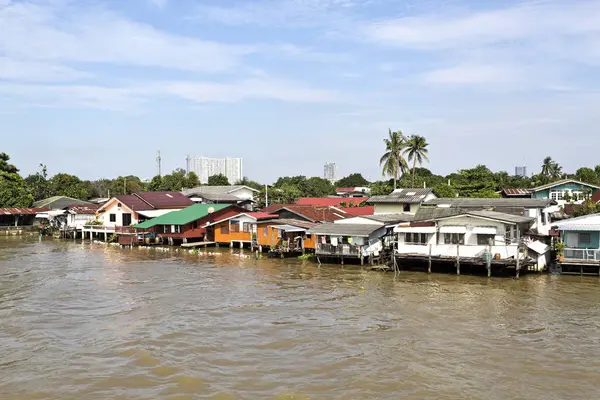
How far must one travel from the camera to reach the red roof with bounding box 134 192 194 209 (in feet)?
177

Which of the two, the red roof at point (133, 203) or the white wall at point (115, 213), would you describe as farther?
the red roof at point (133, 203)

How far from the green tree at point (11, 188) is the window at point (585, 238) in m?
64.6

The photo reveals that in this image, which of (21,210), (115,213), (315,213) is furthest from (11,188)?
(315,213)

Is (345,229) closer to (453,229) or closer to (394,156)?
(453,229)

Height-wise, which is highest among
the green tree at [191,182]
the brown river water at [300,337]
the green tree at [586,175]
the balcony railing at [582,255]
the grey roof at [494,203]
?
the green tree at [191,182]

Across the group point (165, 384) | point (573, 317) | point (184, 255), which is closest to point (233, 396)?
point (165, 384)

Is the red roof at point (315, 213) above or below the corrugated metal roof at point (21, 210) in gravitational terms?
below

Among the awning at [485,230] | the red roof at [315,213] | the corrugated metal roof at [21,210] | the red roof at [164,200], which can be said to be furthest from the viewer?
the corrugated metal roof at [21,210]

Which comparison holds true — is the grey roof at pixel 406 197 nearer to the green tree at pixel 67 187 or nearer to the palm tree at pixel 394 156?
the palm tree at pixel 394 156

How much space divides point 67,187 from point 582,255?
76532mm

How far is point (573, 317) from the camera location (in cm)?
1967

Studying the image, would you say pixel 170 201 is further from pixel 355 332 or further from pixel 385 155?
pixel 355 332

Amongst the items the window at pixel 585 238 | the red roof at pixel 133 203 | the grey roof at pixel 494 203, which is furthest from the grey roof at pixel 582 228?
the red roof at pixel 133 203

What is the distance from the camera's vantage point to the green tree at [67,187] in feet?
263
